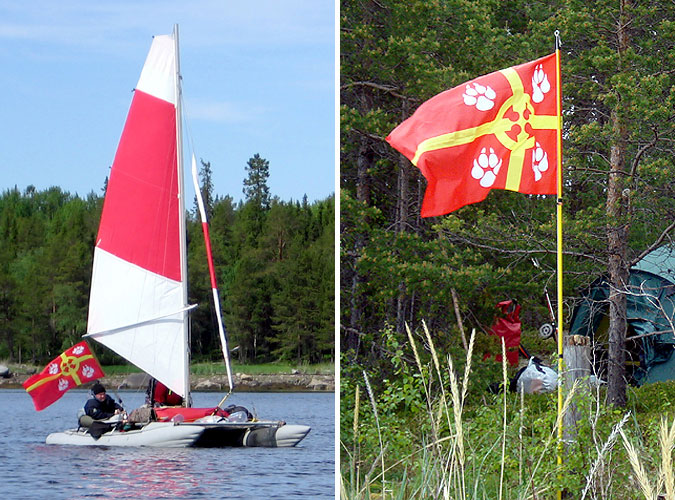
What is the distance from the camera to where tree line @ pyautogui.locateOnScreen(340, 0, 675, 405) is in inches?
357

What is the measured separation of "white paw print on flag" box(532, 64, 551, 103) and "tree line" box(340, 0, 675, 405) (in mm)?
2957

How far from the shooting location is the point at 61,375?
47.7 ft

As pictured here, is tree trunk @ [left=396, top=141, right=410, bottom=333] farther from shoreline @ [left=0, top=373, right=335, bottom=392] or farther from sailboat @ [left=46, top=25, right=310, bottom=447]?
shoreline @ [left=0, top=373, right=335, bottom=392]

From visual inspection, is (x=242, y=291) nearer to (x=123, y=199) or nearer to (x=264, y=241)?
(x=264, y=241)

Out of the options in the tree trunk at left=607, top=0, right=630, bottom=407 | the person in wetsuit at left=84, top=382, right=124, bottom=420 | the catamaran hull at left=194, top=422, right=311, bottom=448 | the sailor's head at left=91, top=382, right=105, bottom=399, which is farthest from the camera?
the person in wetsuit at left=84, top=382, right=124, bottom=420

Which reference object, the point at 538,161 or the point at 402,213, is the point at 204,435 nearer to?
the point at 402,213

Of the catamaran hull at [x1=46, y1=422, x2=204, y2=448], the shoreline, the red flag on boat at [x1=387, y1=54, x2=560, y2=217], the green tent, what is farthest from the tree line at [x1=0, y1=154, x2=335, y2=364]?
the red flag on boat at [x1=387, y1=54, x2=560, y2=217]

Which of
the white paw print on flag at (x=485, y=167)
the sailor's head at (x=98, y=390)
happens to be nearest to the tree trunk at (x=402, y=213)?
the white paw print on flag at (x=485, y=167)

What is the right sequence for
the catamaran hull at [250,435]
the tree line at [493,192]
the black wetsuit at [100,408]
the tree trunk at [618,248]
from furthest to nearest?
the black wetsuit at [100,408] → the catamaran hull at [250,435] → the tree trunk at [618,248] → the tree line at [493,192]

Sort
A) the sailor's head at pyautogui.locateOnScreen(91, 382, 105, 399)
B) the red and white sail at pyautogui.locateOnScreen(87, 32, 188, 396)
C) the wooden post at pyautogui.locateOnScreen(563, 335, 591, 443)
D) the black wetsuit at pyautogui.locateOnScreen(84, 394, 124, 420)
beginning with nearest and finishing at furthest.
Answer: the wooden post at pyautogui.locateOnScreen(563, 335, 591, 443) < the sailor's head at pyautogui.locateOnScreen(91, 382, 105, 399) < the red and white sail at pyautogui.locateOnScreen(87, 32, 188, 396) < the black wetsuit at pyautogui.locateOnScreen(84, 394, 124, 420)

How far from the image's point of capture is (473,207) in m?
10.2

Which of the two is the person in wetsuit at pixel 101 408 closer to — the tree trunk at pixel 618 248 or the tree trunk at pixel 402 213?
the tree trunk at pixel 402 213

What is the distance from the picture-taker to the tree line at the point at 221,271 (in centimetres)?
2195

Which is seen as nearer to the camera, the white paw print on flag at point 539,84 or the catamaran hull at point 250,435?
the white paw print on flag at point 539,84
